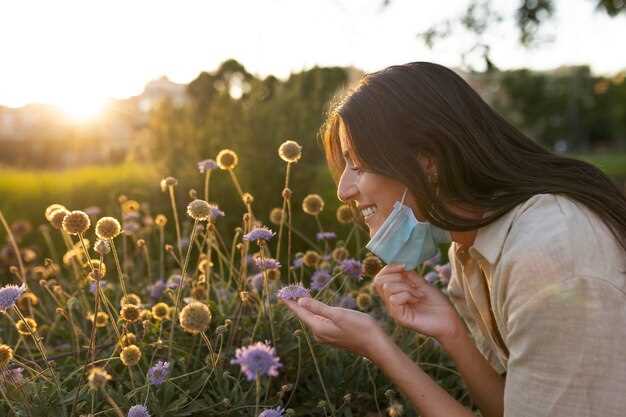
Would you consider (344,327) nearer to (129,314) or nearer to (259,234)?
(259,234)

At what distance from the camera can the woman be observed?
1788 millimetres

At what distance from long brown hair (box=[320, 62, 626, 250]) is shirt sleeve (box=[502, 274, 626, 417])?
1.08 feet

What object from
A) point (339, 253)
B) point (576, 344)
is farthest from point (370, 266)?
point (576, 344)

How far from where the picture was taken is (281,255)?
5.91m

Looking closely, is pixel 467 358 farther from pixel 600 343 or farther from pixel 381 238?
pixel 600 343

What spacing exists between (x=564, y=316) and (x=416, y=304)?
62 cm

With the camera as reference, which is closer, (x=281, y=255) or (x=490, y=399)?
(x=490, y=399)

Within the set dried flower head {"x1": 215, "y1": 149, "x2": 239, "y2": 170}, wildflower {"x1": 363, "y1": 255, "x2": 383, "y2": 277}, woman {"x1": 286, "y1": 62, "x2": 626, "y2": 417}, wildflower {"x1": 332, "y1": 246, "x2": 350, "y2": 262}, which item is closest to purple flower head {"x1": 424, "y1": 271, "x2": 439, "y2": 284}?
wildflower {"x1": 332, "y1": 246, "x2": 350, "y2": 262}

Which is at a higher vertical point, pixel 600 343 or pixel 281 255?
pixel 600 343

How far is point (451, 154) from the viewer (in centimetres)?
213

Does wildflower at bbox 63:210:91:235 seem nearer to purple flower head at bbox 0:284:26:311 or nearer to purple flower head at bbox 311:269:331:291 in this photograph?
purple flower head at bbox 0:284:26:311

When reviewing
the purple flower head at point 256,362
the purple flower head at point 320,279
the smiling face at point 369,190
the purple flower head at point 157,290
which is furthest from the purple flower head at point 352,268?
the purple flower head at point 256,362

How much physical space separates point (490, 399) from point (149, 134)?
567cm

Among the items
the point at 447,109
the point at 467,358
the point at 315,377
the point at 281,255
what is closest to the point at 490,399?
the point at 467,358
